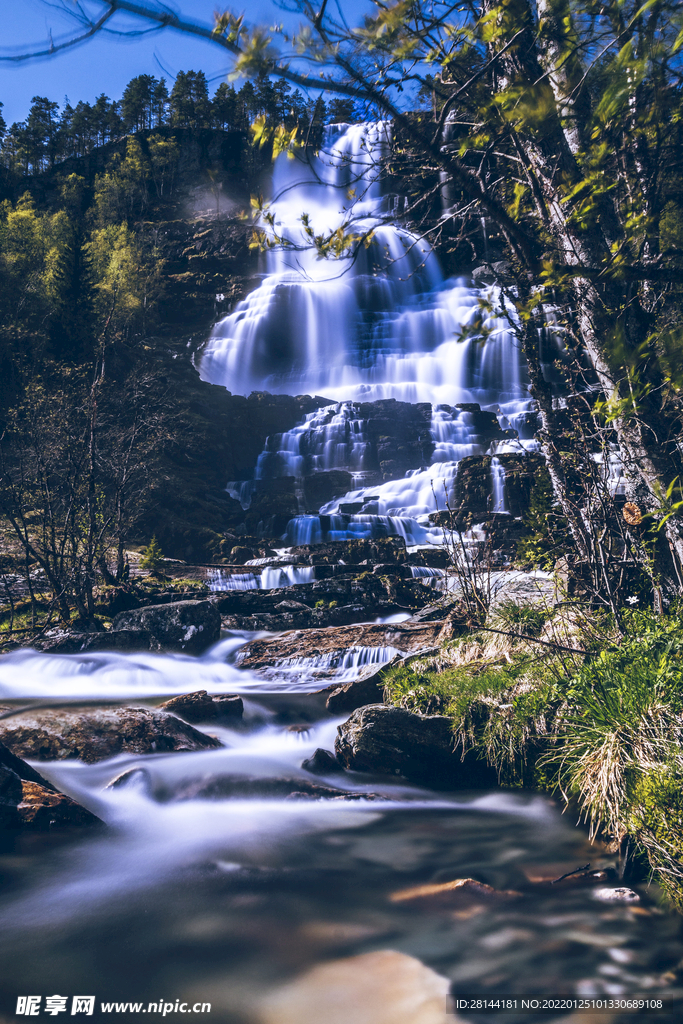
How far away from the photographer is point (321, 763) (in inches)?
219

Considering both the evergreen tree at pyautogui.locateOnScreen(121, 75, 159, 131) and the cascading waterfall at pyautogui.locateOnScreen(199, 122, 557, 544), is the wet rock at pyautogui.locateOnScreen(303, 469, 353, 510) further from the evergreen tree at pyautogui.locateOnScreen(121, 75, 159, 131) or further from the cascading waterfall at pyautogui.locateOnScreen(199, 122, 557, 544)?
the evergreen tree at pyautogui.locateOnScreen(121, 75, 159, 131)

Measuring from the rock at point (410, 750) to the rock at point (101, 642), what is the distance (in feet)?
18.5

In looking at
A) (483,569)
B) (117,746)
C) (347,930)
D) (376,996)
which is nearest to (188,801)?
(117,746)

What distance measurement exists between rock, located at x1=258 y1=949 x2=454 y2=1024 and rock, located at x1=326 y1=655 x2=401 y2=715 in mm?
3532

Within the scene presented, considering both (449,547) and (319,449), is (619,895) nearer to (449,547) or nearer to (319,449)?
(449,547)

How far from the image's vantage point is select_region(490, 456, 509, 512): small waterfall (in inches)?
731

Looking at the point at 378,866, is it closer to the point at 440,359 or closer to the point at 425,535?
the point at 425,535

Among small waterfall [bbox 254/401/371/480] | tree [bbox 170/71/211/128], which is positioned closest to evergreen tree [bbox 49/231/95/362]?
small waterfall [bbox 254/401/371/480]

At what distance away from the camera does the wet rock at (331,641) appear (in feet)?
29.2

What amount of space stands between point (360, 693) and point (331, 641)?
280 cm

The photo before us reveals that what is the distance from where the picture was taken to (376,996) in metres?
2.76

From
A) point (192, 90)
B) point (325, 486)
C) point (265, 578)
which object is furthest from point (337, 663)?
point (325, 486)

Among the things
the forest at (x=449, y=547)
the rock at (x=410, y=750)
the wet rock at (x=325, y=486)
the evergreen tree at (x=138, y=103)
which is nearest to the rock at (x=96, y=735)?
the forest at (x=449, y=547)

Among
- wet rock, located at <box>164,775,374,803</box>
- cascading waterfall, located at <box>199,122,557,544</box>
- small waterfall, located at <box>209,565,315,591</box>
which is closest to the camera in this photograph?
wet rock, located at <box>164,775,374,803</box>
